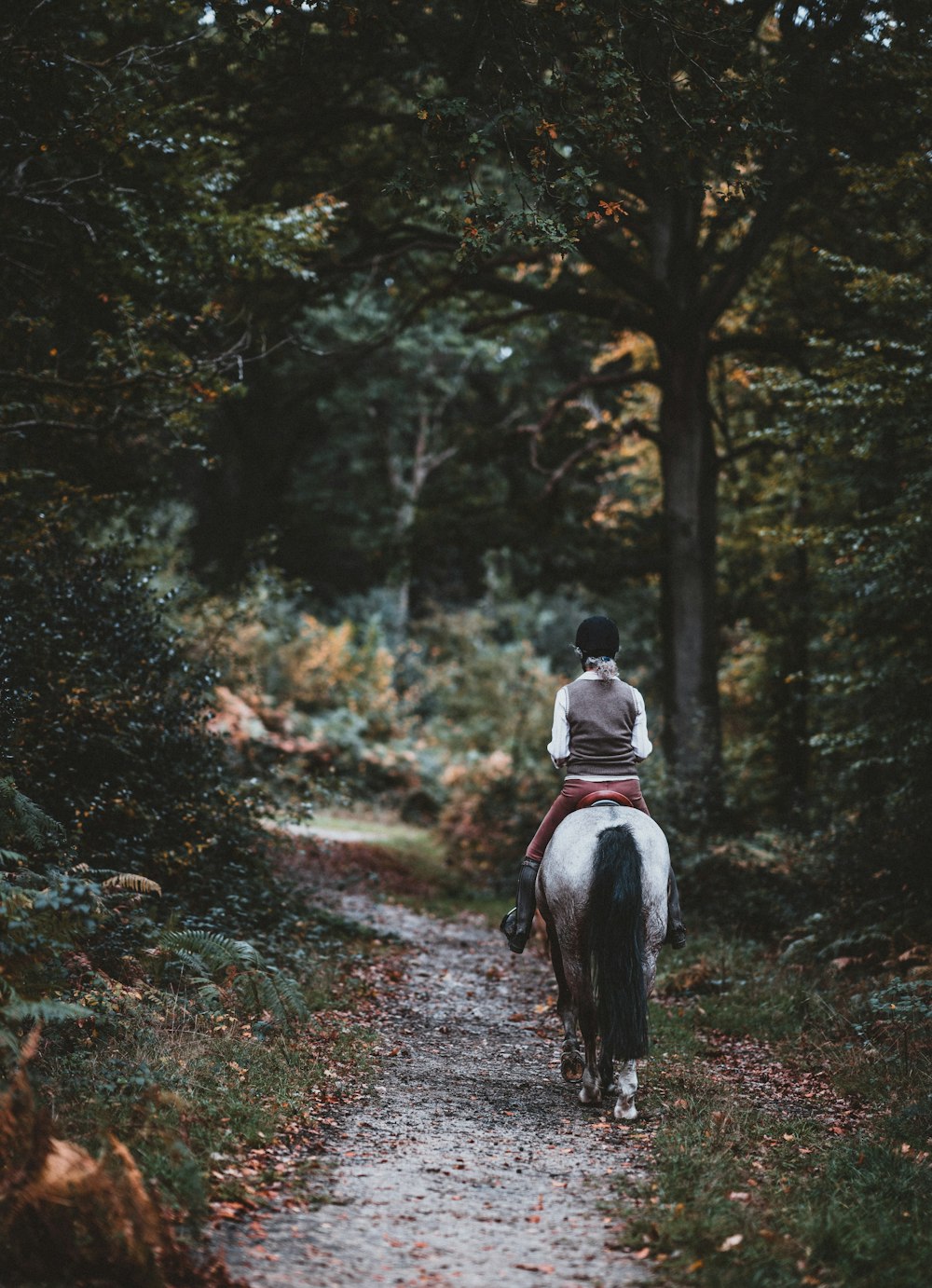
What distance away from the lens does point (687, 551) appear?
1481 centimetres

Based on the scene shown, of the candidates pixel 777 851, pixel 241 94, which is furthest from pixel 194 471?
pixel 777 851

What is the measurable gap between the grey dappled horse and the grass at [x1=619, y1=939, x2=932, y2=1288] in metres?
0.40

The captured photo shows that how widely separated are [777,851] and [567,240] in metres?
7.89

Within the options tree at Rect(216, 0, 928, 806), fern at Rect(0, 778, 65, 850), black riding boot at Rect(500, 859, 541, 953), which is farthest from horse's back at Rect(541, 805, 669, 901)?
tree at Rect(216, 0, 928, 806)

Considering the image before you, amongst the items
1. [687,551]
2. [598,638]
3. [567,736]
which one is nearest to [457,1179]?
[567,736]

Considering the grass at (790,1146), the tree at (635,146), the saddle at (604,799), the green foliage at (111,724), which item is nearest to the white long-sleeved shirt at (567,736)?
the saddle at (604,799)

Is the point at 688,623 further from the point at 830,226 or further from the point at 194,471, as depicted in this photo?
the point at 194,471

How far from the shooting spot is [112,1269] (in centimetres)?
338

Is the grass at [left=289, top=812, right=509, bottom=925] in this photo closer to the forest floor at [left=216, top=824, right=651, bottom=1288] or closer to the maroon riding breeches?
the forest floor at [left=216, top=824, right=651, bottom=1288]

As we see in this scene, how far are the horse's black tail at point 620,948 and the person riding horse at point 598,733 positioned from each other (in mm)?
544

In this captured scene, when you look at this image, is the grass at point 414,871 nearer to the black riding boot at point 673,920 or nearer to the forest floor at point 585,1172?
the forest floor at point 585,1172

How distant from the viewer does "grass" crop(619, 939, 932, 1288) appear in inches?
152

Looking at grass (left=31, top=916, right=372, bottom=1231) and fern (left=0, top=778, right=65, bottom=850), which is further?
fern (left=0, top=778, right=65, bottom=850)

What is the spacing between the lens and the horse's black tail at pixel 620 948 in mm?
5570
